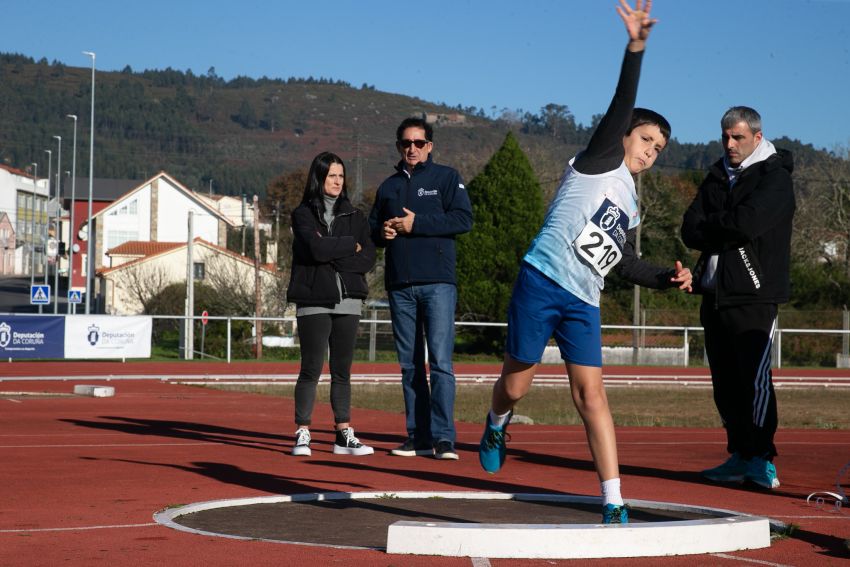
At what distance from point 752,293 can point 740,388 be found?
2.03 feet

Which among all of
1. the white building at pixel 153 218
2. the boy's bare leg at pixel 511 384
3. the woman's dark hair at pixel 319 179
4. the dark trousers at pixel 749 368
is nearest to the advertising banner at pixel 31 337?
the woman's dark hair at pixel 319 179

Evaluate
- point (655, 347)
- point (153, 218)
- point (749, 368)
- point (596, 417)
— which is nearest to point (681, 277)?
point (596, 417)

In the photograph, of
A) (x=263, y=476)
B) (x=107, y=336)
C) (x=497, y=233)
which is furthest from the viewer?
(x=497, y=233)

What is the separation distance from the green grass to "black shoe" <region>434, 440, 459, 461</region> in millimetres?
4058

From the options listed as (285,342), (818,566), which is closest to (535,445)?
(818,566)

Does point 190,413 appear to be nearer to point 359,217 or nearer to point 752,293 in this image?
point 359,217

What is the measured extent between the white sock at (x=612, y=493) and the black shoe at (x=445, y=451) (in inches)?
135

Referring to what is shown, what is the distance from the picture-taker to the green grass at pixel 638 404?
43.5ft

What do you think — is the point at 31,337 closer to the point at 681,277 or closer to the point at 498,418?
the point at 498,418

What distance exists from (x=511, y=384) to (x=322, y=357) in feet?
11.3

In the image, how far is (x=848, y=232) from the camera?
180ft

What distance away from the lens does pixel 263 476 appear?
7.40m

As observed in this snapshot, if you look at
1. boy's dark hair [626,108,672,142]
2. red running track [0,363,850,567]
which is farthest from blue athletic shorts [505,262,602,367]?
red running track [0,363,850,567]

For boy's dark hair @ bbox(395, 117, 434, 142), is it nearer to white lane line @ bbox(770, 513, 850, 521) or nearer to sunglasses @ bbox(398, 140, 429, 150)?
sunglasses @ bbox(398, 140, 429, 150)
